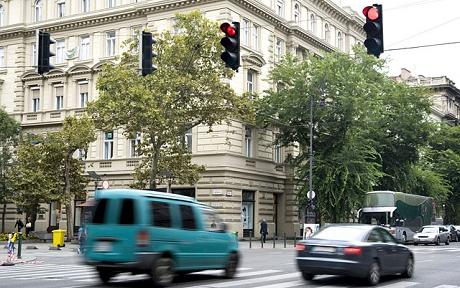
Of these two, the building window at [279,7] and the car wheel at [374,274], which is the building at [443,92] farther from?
the car wheel at [374,274]

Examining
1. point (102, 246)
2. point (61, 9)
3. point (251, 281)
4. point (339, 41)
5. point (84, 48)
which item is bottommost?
point (251, 281)

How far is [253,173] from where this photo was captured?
154 feet

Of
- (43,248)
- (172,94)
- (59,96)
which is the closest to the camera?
(172,94)

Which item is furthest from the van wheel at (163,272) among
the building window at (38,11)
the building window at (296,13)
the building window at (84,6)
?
the building window at (38,11)

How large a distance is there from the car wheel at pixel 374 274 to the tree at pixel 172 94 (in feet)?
71.4

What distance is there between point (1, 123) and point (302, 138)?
21886mm

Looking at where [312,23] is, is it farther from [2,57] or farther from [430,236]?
[2,57]

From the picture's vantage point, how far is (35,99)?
53.7m

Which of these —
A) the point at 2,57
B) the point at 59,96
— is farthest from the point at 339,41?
the point at 2,57

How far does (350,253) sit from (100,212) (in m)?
5.61

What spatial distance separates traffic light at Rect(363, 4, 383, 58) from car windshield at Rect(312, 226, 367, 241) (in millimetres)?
4196

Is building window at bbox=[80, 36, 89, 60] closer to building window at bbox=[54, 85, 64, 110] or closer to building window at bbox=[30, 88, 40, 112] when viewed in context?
building window at bbox=[54, 85, 64, 110]

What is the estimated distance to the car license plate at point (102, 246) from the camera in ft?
47.4

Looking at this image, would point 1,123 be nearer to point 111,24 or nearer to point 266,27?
point 111,24
